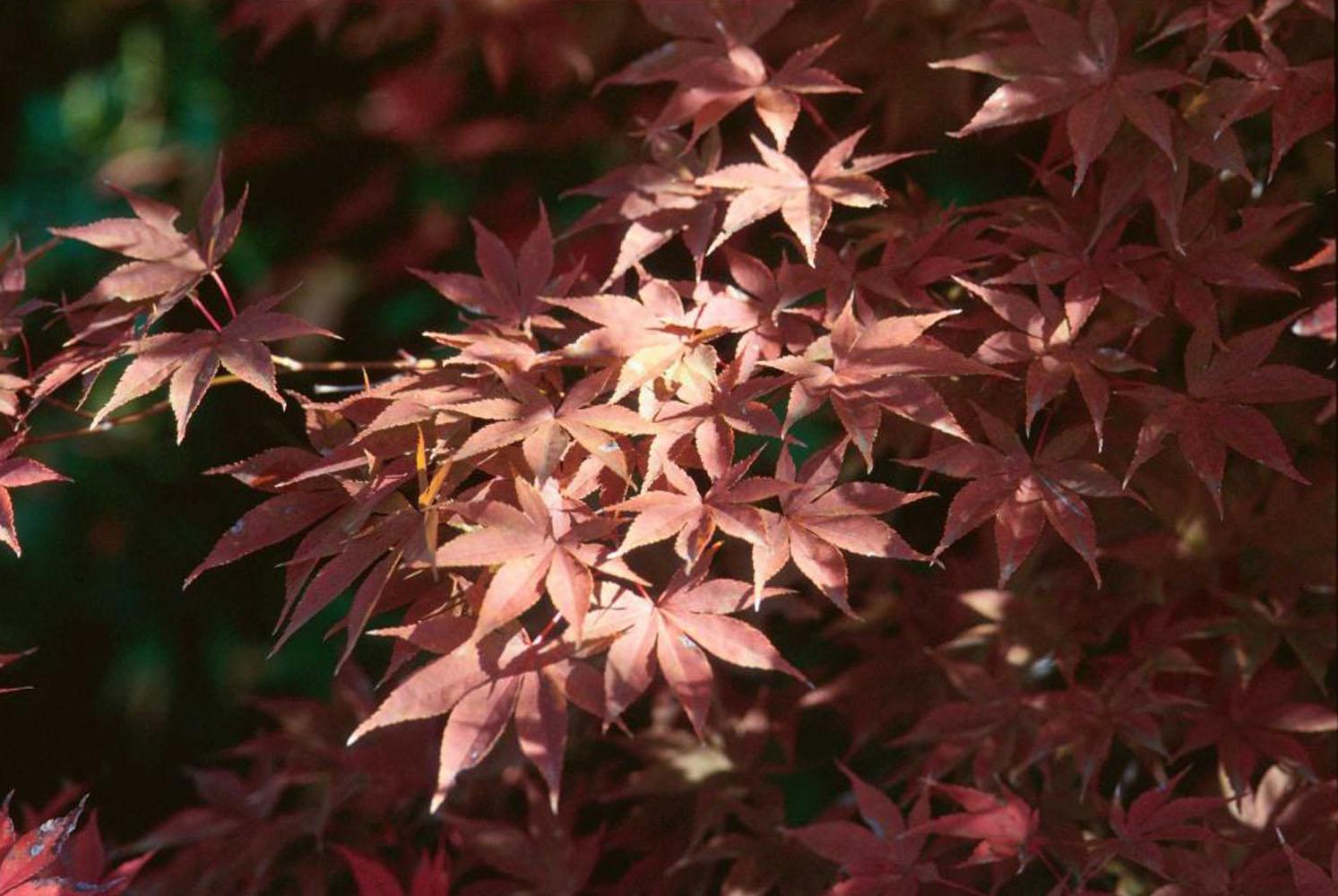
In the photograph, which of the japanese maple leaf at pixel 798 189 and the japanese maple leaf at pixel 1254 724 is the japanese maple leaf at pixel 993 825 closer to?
the japanese maple leaf at pixel 1254 724

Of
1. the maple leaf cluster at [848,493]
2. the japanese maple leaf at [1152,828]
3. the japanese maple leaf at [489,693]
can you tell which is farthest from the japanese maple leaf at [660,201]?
the japanese maple leaf at [1152,828]

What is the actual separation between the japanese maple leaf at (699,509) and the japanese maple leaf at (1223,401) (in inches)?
12.0

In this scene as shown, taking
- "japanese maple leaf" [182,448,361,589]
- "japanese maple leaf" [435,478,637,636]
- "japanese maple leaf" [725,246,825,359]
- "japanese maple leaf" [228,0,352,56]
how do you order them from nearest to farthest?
"japanese maple leaf" [435,478,637,636] < "japanese maple leaf" [182,448,361,589] < "japanese maple leaf" [725,246,825,359] < "japanese maple leaf" [228,0,352,56]

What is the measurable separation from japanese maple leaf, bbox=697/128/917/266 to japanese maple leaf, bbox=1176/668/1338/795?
57 cm

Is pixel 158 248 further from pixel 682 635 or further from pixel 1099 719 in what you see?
pixel 1099 719

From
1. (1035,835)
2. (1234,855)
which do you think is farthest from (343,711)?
(1234,855)

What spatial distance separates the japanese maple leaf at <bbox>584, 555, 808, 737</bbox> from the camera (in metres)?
0.88

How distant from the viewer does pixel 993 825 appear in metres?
1.07

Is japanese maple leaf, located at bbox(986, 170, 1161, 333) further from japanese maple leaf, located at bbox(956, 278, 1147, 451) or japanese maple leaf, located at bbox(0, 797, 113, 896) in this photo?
japanese maple leaf, located at bbox(0, 797, 113, 896)

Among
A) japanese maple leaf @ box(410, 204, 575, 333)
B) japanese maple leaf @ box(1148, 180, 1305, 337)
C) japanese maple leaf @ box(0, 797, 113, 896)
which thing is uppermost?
japanese maple leaf @ box(410, 204, 575, 333)

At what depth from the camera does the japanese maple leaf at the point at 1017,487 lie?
3.13 ft

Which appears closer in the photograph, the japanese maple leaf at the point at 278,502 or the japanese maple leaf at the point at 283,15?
the japanese maple leaf at the point at 278,502

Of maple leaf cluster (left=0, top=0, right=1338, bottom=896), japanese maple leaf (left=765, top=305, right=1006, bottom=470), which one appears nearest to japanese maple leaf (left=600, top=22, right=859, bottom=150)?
maple leaf cluster (left=0, top=0, right=1338, bottom=896)

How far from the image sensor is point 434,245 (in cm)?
186
